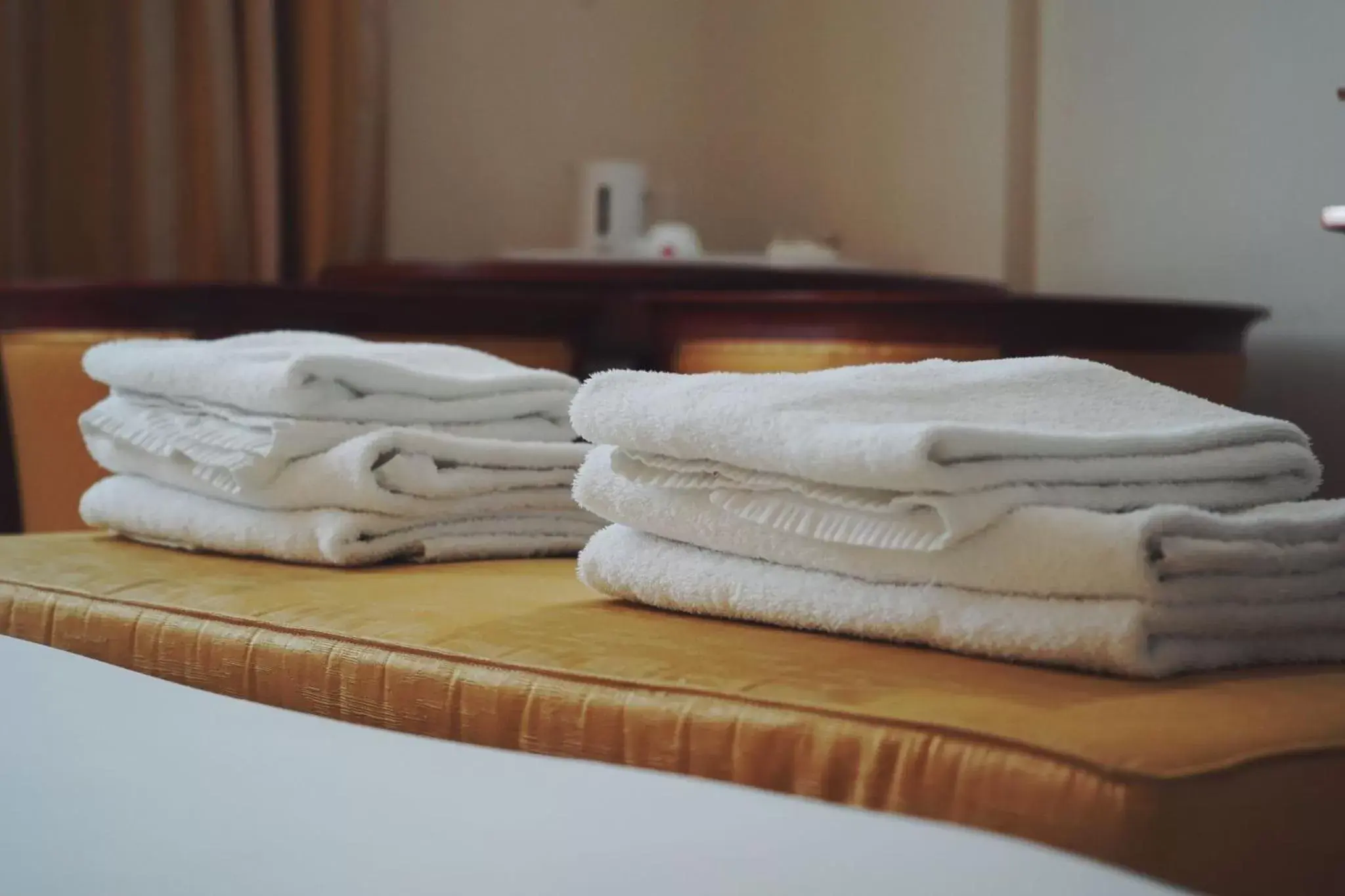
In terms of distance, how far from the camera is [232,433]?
3.86ft

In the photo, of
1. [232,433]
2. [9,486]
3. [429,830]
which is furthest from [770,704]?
[9,486]

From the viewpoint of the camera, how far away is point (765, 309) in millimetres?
1709

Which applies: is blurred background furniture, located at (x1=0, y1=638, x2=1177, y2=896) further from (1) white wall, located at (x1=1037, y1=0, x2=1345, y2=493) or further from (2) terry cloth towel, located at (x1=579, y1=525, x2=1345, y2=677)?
(1) white wall, located at (x1=1037, y1=0, x2=1345, y2=493)

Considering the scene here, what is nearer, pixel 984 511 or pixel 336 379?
pixel 984 511

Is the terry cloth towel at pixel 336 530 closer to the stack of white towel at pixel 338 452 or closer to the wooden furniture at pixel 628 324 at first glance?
the stack of white towel at pixel 338 452

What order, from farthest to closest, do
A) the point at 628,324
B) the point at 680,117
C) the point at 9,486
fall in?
1. the point at 680,117
2. the point at 9,486
3. the point at 628,324

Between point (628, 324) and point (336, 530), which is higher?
point (628, 324)

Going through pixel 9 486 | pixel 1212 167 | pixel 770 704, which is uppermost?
pixel 1212 167

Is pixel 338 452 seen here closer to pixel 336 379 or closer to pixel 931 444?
pixel 336 379

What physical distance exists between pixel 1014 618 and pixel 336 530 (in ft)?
1.90

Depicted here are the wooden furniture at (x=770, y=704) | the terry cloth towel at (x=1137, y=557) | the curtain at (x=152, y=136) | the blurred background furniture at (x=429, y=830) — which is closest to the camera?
the blurred background furniture at (x=429, y=830)

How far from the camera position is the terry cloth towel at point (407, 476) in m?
1.12

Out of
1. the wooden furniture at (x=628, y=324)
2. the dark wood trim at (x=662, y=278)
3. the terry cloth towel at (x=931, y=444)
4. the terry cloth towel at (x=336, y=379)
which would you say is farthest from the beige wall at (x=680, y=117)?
the terry cloth towel at (x=931, y=444)

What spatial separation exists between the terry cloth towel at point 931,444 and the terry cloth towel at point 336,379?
28cm
